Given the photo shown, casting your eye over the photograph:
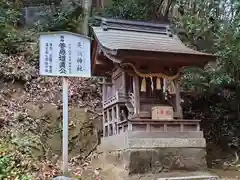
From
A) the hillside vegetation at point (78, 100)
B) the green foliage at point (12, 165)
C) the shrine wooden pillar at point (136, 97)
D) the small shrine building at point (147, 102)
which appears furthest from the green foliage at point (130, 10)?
the green foliage at point (12, 165)

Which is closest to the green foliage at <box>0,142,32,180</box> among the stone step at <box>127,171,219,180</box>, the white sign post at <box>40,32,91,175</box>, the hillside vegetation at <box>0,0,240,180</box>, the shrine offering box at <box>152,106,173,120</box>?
the hillside vegetation at <box>0,0,240,180</box>

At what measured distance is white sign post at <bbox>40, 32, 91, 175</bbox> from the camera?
23.9 ft

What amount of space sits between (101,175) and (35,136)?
2584mm

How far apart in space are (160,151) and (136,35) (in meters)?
4.07

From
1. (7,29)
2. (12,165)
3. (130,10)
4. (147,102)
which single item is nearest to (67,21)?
(7,29)

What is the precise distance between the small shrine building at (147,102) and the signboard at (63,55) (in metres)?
1.04

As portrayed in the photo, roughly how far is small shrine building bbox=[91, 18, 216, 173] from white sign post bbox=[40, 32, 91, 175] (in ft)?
3.46

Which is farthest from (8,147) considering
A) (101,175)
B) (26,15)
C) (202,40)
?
(26,15)

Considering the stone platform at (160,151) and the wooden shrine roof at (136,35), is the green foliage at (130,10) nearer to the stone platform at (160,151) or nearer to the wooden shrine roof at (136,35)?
A: the wooden shrine roof at (136,35)

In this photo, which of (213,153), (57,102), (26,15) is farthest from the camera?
(26,15)

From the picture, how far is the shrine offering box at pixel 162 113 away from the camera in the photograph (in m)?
8.90

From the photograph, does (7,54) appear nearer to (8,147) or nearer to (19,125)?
(19,125)

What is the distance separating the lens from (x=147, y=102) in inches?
373

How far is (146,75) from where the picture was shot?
361 inches
